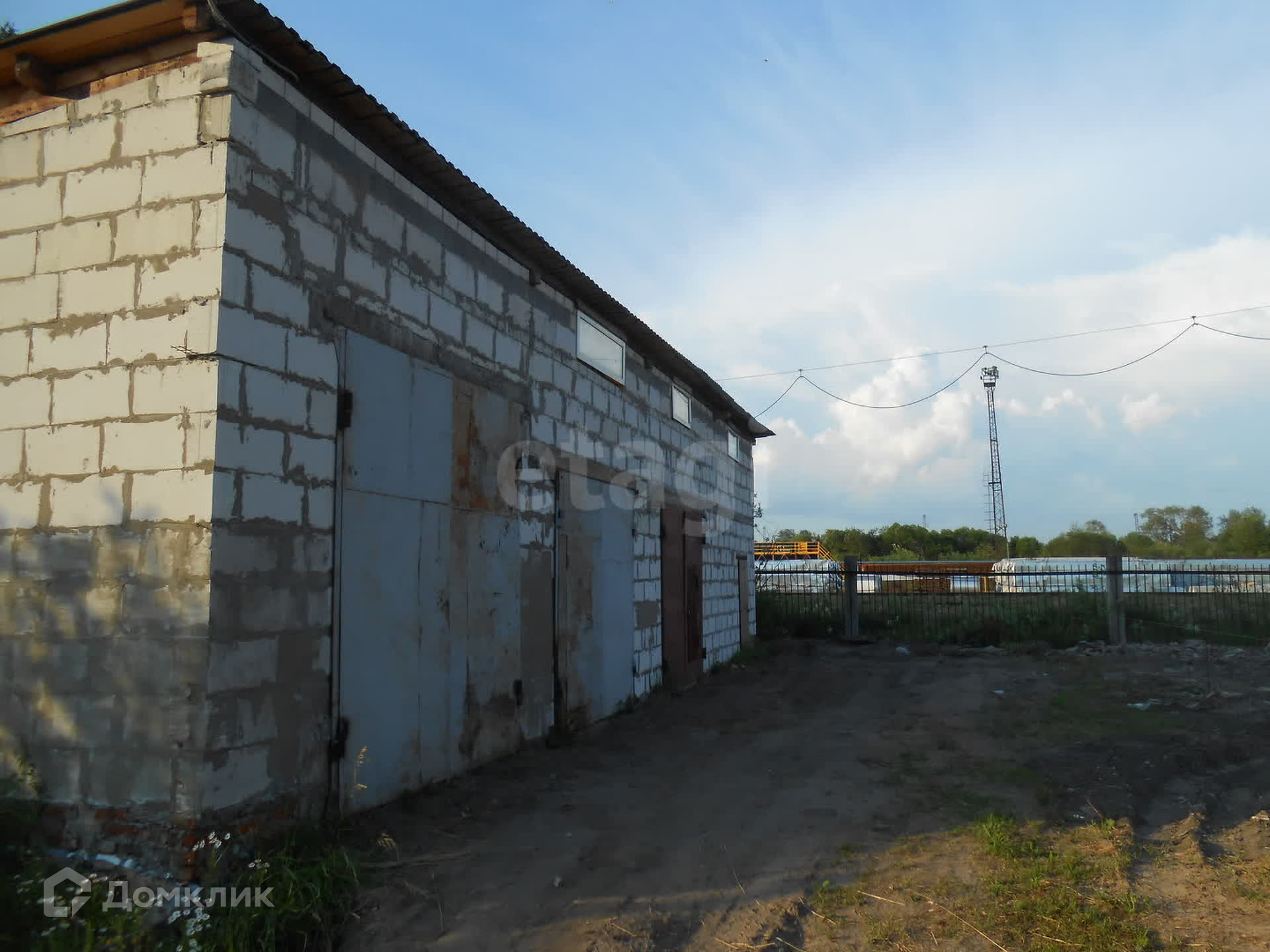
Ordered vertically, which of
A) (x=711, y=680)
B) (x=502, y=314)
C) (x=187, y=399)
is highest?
(x=502, y=314)

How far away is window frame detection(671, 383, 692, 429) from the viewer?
11805 mm

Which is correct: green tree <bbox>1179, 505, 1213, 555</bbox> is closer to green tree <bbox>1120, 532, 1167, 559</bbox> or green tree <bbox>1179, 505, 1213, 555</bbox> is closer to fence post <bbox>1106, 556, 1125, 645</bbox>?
green tree <bbox>1120, 532, 1167, 559</bbox>

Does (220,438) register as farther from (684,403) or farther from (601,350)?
(684,403)

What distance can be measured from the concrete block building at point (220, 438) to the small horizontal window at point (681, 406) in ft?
19.1

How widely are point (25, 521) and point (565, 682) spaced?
4445 millimetres

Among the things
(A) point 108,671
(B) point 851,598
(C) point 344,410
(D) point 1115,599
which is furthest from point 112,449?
(D) point 1115,599

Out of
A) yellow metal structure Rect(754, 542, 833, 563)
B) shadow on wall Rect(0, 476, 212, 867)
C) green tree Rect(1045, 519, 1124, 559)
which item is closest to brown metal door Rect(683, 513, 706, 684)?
shadow on wall Rect(0, 476, 212, 867)

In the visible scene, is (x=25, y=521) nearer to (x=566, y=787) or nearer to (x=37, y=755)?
(x=37, y=755)

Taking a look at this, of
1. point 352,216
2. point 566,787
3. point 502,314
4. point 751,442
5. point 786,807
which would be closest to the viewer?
point 352,216

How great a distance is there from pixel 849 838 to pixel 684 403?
314 inches

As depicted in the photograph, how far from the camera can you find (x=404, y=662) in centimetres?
545

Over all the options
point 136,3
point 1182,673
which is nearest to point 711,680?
point 1182,673

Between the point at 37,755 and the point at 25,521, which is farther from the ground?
the point at 25,521

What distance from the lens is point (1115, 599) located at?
14.4 meters
